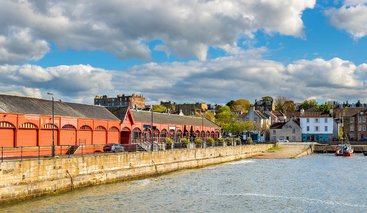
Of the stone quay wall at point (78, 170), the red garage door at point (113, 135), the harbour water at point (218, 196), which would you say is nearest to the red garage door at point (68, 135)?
the red garage door at point (113, 135)

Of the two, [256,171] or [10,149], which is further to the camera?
[256,171]

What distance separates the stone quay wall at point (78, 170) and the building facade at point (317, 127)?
264 feet

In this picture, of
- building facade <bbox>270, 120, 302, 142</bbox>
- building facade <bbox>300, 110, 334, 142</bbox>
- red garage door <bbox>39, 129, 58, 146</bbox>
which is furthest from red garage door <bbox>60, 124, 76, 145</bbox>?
building facade <bbox>300, 110, 334, 142</bbox>

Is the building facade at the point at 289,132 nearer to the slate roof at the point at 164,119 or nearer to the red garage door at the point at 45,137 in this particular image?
the slate roof at the point at 164,119

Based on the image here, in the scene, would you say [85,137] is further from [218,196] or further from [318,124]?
[318,124]

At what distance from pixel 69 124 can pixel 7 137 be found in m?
9.38

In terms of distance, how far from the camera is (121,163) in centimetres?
4378

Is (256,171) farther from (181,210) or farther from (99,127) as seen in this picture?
(181,210)

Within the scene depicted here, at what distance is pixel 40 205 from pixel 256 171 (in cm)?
3165

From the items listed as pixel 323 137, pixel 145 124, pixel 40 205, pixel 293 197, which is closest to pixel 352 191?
pixel 293 197

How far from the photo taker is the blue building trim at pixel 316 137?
13100cm

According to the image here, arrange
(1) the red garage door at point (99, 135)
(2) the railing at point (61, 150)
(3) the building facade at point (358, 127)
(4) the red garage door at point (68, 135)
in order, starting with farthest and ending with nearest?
(3) the building facade at point (358, 127), (1) the red garage door at point (99, 135), (4) the red garage door at point (68, 135), (2) the railing at point (61, 150)

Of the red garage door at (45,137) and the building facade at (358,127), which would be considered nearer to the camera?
the red garage door at (45,137)

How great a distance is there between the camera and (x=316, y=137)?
433 feet
